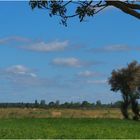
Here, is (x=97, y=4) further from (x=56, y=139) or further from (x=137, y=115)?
(x=137, y=115)

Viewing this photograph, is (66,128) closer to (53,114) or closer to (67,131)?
(67,131)

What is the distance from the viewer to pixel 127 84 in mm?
58688

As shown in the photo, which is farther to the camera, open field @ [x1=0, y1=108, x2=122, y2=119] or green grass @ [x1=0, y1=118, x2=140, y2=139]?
open field @ [x1=0, y1=108, x2=122, y2=119]

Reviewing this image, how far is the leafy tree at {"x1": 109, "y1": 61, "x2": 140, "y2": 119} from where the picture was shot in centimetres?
5831

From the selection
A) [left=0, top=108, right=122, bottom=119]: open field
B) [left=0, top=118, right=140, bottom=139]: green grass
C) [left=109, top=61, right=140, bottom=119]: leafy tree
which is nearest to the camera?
[left=0, top=118, right=140, bottom=139]: green grass

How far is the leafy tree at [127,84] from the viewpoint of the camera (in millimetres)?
58312

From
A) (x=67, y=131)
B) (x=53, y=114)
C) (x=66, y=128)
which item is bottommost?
(x=67, y=131)

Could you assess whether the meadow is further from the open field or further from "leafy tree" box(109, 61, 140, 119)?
the open field

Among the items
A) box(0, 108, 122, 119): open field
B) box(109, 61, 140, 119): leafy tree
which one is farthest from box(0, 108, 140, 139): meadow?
Result: box(0, 108, 122, 119): open field

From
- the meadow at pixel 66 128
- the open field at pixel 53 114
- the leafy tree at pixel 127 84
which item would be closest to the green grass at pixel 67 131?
the meadow at pixel 66 128

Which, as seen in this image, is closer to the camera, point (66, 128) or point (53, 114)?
point (66, 128)

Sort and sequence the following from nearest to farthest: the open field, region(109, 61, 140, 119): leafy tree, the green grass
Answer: the green grass
region(109, 61, 140, 119): leafy tree
the open field

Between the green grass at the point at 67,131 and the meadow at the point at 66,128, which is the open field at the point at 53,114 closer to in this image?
the meadow at the point at 66,128

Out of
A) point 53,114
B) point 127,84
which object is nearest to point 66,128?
point 127,84
